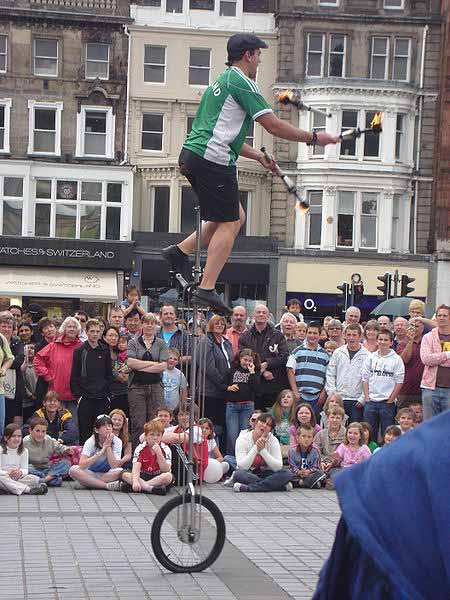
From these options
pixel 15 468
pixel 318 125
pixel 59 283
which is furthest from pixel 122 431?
pixel 318 125

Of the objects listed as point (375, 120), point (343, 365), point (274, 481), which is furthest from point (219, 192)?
point (343, 365)

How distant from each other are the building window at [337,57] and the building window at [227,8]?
3659 millimetres

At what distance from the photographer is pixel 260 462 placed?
12.7m

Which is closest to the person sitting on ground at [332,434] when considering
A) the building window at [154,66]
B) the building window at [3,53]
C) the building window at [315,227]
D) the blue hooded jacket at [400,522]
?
the blue hooded jacket at [400,522]

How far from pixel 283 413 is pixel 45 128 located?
29416 millimetres

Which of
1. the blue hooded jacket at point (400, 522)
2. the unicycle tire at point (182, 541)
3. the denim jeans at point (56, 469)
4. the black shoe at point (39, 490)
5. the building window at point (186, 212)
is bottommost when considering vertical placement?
the black shoe at point (39, 490)

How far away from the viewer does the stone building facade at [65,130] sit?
40.8 metres

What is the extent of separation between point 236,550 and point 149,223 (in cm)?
3381

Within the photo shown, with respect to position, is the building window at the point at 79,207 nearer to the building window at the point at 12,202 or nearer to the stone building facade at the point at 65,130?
the stone building facade at the point at 65,130

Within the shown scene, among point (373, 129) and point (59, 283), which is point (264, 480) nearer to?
point (373, 129)

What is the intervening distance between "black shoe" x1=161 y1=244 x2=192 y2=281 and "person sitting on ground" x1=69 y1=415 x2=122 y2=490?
467 cm

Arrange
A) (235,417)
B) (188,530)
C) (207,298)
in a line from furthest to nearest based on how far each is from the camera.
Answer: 1. (235,417)
2. (188,530)
3. (207,298)

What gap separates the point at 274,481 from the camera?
41.0 ft

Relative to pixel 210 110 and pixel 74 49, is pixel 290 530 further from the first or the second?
pixel 74 49
